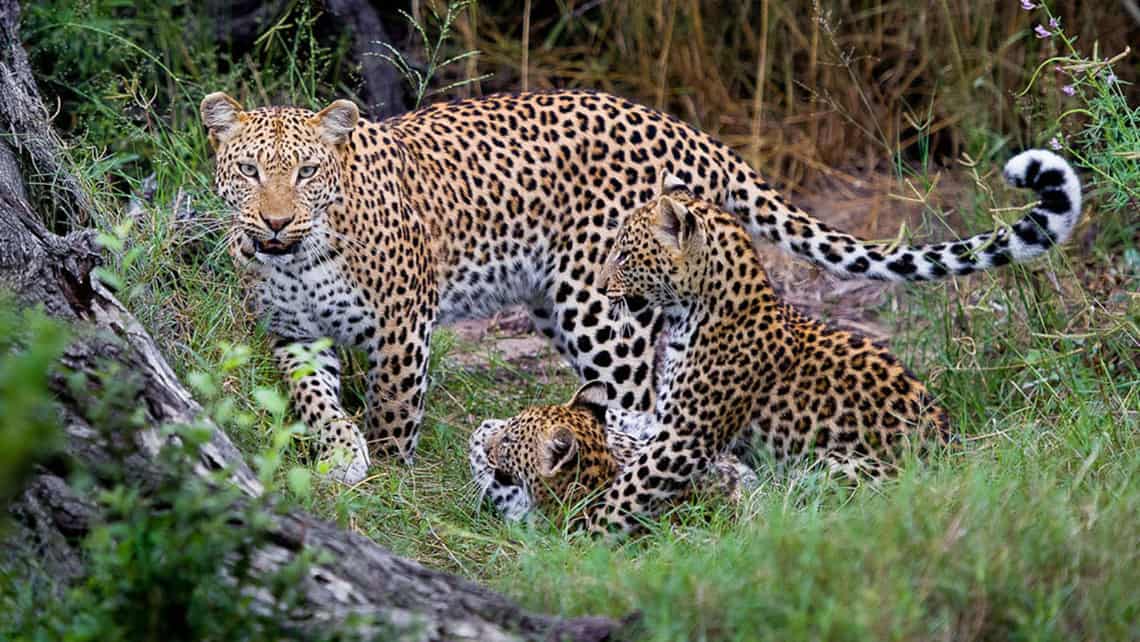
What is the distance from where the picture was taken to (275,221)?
635 cm

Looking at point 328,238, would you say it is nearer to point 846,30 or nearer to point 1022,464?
point 1022,464

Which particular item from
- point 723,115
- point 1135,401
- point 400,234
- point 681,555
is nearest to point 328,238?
point 400,234

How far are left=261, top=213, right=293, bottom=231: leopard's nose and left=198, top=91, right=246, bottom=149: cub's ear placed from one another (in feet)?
1.61

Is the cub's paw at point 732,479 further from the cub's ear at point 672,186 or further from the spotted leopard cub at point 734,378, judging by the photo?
the cub's ear at point 672,186

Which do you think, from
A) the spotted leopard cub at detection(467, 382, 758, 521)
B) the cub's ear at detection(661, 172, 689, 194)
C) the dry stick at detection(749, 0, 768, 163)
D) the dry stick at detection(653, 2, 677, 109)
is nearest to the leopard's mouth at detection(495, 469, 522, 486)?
the spotted leopard cub at detection(467, 382, 758, 521)

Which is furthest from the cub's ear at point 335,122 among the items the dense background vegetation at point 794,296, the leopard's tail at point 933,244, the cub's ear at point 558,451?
the leopard's tail at point 933,244

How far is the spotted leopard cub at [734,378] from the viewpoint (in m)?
6.20

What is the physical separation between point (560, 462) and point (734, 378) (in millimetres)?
819

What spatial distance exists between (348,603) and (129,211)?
12.3 ft

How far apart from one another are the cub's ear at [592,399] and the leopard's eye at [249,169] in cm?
171

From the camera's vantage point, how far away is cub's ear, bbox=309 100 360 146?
6621 mm

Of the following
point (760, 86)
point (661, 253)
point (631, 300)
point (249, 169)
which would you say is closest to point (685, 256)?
point (661, 253)

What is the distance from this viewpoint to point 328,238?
6727mm

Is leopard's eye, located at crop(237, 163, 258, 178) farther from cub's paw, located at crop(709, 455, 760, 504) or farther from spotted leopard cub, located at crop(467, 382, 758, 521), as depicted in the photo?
cub's paw, located at crop(709, 455, 760, 504)
